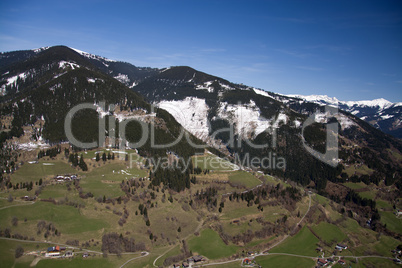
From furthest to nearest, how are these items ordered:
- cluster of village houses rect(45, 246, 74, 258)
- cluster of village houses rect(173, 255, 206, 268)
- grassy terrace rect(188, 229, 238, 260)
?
1. grassy terrace rect(188, 229, 238, 260)
2. cluster of village houses rect(173, 255, 206, 268)
3. cluster of village houses rect(45, 246, 74, 258)

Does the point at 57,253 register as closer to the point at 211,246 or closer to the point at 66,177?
the point at 211,246

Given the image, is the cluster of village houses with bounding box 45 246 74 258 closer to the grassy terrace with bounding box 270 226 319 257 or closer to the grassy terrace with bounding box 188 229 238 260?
the grassy terrace with bounding box 188 229 238 260

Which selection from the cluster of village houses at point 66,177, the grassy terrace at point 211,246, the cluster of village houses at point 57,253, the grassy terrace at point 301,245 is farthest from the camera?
the cluster of village houses at point 66,177

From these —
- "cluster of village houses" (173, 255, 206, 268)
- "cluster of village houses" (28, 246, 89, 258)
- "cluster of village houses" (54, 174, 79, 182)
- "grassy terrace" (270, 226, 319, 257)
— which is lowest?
"grassy terrace" (270, 226, 319, 257)

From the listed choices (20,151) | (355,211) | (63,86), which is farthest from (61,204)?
(355,211)

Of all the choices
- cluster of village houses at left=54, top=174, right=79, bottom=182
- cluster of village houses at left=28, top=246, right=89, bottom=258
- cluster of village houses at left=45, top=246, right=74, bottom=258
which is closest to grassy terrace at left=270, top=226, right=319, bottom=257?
cluster of village houses at left=28, top=246, right=89, bottom=258

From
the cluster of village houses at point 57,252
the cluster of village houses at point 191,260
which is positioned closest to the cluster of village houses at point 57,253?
the cluster of village houses at point 57,252

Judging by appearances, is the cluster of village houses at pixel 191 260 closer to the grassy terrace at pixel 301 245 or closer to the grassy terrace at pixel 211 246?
the grassy terrace at pixel 211 246

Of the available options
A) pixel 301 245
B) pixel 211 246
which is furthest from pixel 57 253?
pixel 301 245

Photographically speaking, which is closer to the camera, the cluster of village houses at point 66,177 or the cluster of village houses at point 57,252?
the cluster of village houses at point 57,252

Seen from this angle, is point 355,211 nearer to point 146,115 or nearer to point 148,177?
point 148,177

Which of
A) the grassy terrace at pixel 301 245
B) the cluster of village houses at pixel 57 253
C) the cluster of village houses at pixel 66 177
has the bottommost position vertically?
the grassy terrace at pixel 301 245

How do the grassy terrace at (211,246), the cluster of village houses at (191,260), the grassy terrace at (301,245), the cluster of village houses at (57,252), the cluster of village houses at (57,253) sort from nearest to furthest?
the cluster of village houses at (57,253) → the cluster of village houses at (57,252) → the cluster of village houses at (191,260) → the grassy terrace at (211,246) → the grassy terrace at (301,245)

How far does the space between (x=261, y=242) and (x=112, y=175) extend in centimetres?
7296
